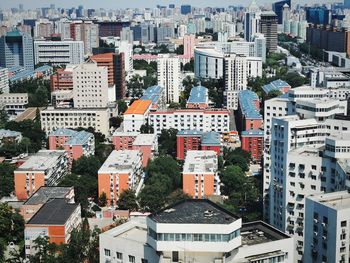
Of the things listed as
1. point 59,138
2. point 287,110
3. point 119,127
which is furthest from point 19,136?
point 287,110

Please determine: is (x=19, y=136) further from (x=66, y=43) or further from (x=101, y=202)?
(x=66, y=43)

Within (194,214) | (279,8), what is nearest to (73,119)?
(194,214)

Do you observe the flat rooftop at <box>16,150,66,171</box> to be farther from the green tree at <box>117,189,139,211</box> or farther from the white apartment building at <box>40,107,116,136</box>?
the white apartment building at <box>40,107,116,136</box>

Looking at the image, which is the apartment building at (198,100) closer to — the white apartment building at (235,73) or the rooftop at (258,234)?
the white apartment building at (235,73)

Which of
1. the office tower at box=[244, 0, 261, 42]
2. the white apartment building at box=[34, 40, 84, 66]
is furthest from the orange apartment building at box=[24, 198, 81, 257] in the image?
the office tower at box=[244, 0, 261, 42]

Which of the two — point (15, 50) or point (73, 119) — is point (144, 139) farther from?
point (15, 50)

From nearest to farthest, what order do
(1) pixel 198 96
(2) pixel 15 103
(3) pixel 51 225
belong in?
(3) pixel 51 225 → (1) pixel 198 96 → (2) pixel 15 103

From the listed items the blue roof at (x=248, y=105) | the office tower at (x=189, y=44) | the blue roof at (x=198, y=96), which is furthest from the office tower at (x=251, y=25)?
the blue roof at (x=248, y=105)

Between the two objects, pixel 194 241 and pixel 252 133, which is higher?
pixel 194 241
